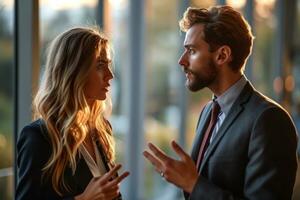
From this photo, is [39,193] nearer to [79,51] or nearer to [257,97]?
[79,51]

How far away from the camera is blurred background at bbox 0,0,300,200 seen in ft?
9.86

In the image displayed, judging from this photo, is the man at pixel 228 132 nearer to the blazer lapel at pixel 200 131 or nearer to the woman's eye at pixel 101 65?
the blazer lapel at pixel 200 131

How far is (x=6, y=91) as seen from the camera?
306 cm

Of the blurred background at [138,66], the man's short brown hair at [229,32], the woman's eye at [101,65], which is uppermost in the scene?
the man's short brown hair at [229,32]

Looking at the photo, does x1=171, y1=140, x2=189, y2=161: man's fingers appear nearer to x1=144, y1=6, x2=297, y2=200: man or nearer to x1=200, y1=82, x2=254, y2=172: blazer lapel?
x1=144, y1=6, x2=297, y2=200: man

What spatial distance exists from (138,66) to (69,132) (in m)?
3.38

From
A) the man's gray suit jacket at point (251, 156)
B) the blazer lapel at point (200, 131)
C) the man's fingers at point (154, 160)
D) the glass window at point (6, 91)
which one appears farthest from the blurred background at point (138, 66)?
the man's gray suit jacket at point (251, 156)

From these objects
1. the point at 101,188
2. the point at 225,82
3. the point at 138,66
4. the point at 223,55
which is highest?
the point at 223,55

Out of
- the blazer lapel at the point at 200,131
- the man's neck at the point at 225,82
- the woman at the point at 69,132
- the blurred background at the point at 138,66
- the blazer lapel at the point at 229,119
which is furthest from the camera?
the blurred background at the point at 138,66

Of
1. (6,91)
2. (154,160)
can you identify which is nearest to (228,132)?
(154,160)

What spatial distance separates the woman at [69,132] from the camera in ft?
6.50

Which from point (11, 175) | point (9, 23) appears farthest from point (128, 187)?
point (9, 23)

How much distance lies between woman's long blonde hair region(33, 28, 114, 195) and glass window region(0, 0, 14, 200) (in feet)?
3.11

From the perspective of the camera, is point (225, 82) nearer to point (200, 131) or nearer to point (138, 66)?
point (200, 131)
